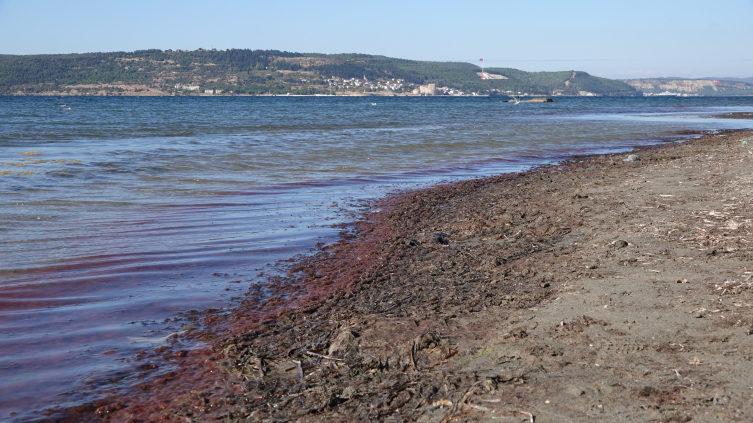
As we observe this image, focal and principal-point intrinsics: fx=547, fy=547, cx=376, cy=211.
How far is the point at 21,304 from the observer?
15.9ft

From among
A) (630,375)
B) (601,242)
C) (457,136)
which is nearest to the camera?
(630,375)

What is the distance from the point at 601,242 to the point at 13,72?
156 m

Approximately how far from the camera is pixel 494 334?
3576mm

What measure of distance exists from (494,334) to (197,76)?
160581 mm

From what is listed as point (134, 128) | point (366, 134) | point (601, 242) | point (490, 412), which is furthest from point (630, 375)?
point (134, 128)

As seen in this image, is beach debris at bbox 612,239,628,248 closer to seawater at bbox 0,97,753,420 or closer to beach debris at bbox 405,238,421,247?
beach debris at bbox 405,238,421,247

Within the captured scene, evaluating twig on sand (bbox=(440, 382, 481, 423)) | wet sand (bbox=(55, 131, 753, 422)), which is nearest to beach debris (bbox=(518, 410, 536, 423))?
wet sand (bbox=(55, 131, 753, 422))

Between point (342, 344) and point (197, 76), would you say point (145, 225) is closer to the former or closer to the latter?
point (342, 344)

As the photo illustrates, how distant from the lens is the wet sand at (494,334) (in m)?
2.75

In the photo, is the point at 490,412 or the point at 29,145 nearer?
the point at 490,412

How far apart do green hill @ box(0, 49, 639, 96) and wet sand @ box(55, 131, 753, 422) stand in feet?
436

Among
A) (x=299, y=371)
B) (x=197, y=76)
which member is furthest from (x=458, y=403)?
(x=197, y=76)

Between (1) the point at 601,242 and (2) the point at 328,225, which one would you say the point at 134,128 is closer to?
(2) the point at 328,225

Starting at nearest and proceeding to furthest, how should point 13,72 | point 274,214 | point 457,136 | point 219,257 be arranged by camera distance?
point 219,257 < point 274,214 < point 457,136 < point 13,72
